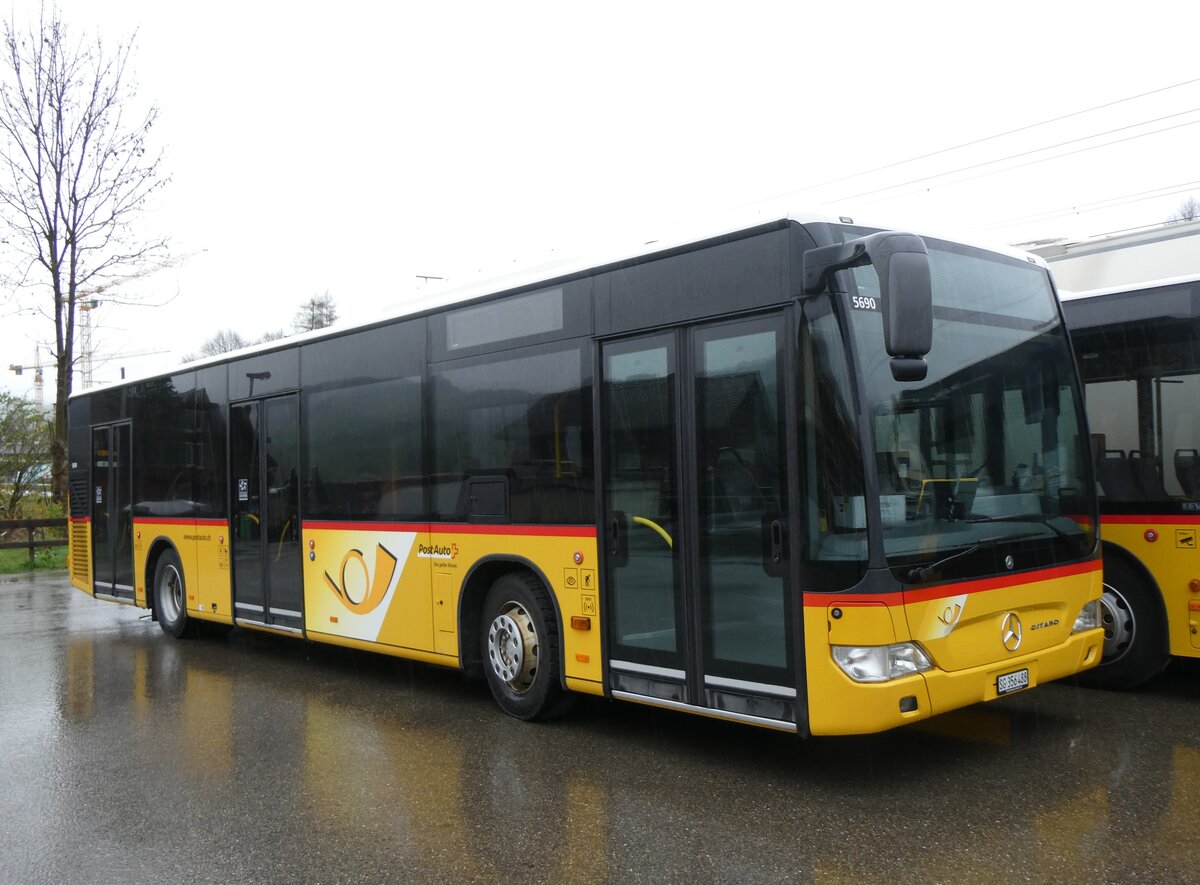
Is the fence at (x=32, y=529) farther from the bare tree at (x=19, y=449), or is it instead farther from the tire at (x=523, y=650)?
the tire at (x=523, y=650)

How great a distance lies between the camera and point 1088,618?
640cm

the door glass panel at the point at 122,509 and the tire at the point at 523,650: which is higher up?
the door glass panel at the point at 122,509

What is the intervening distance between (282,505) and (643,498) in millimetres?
4915

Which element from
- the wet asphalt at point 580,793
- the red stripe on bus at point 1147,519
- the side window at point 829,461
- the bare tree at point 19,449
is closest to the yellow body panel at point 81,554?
the wet asphalt at point 580,793

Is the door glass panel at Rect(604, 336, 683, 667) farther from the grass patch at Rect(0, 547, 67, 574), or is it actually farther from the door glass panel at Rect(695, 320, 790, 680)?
the grass patch at Rect(0, 547, 67, 574)

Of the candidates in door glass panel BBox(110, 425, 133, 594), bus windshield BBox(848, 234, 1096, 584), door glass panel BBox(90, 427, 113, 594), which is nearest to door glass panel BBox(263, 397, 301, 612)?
door glass panel BBox(110, 425, 133, 594)

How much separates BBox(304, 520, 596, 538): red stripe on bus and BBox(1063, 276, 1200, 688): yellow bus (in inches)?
148

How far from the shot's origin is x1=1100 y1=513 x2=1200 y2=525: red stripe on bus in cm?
720

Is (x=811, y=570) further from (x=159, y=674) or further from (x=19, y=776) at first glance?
(x=159, y=674)

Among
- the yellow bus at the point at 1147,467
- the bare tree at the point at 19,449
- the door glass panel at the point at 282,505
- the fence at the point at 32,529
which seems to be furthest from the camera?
the bare tree at the point at 19,449

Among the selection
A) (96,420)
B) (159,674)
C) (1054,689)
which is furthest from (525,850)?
(96,420)

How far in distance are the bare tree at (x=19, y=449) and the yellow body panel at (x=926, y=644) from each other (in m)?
26.0

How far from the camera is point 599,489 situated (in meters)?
6.65

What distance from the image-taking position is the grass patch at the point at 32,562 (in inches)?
862
